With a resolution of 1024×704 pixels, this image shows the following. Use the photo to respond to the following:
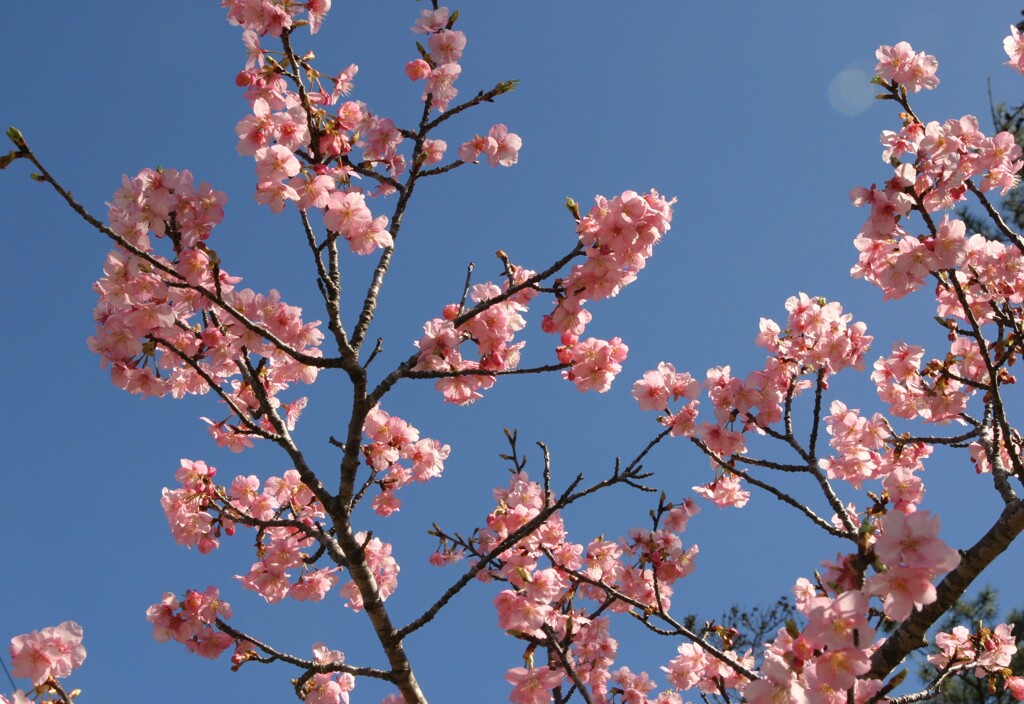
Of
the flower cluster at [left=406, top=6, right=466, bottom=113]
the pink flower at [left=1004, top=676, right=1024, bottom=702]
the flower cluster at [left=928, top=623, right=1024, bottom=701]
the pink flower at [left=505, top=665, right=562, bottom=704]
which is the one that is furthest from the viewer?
the pink flower at [left=1004, top=676, right=1024, bottom=702]

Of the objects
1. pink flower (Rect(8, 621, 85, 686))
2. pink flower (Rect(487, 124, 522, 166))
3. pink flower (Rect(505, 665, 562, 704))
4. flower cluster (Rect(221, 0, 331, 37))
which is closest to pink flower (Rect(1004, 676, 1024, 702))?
pink flower (Rect(505, 665, 562, 704))

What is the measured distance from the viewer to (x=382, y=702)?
438 cm

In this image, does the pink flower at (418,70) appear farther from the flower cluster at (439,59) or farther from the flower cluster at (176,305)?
the flower cluster at (176,305)

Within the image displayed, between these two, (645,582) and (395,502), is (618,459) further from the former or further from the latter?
(395,502)

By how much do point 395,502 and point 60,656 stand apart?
Answer: 1861mm

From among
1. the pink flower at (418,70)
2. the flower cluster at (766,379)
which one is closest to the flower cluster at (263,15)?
the pink flower at (418,70)

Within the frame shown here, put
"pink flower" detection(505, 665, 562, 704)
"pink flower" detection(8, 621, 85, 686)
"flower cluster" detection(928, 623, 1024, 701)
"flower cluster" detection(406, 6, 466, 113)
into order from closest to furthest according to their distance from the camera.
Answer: "pink flower" detection(8, 621, 85, 686), "pink flower" detection(505, 665, 562, 704), "flower cluster" detection(406, 6, 466, 113), "flower cluster" detection(928, 623, 1024, 701)

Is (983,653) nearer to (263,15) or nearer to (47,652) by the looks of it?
(47,652)

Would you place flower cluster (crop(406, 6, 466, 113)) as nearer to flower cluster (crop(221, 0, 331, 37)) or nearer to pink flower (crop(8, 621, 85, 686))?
flower cluster (crop(221, 0, 331, 37))

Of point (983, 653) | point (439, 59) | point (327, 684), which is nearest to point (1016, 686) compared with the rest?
point (983, 653)

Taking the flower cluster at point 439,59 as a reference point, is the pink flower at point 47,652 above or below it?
below

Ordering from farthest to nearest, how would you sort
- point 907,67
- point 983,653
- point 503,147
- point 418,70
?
point 907,67
point 983,653
point 503,147
point 418,70

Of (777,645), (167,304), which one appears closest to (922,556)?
(777,645)

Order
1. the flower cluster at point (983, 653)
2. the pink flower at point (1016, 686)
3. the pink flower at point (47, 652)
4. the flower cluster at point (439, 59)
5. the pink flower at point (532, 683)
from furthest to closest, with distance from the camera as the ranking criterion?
the pink flower at point (1016, 686) < the flower cluster at point (983, 653) < the flower cluster at point (439, 59) < the pink flower at point (532, 683) < the pink flower at point (47, 652)
